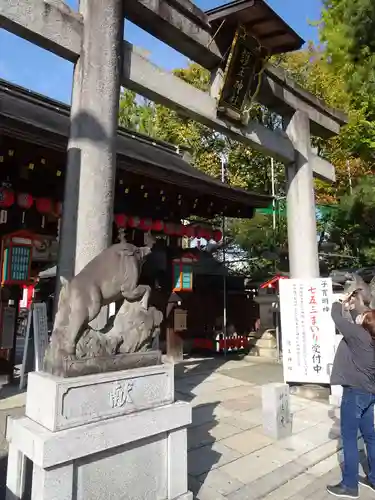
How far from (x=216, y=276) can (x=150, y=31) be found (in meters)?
8.19

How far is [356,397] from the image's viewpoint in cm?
358

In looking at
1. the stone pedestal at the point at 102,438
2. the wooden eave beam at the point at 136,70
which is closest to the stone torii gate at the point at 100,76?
the wooden eave beam at the point at 136,70

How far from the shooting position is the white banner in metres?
6.79

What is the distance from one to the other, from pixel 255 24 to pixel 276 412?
6465mm

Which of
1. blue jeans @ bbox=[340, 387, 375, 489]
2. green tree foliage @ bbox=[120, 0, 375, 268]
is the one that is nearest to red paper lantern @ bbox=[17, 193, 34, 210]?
green tree foliage @ bbox=[120, 0, 375, 268]

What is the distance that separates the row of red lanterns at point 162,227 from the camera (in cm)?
832

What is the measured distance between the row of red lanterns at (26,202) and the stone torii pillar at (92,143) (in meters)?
2.30

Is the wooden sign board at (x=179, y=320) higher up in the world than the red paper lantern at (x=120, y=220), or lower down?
lower down

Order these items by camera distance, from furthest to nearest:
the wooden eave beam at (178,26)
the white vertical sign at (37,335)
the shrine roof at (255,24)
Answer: the white vertical sign at (37,335)
the shrine roof at (255,24)
the wooden eave beam at (178,26)

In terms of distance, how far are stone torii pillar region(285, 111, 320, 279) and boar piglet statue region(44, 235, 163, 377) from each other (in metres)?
5.23

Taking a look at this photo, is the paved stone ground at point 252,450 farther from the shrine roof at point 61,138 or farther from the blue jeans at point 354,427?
the shrine roof at point 61,138

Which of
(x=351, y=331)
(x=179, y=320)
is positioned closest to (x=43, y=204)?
(x=179, y=320)

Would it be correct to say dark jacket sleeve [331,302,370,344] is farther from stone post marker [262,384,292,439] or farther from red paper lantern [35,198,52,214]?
red paper lantern [35,198,52,214]

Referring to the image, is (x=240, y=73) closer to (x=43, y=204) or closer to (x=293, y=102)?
(x=293, y=102)
